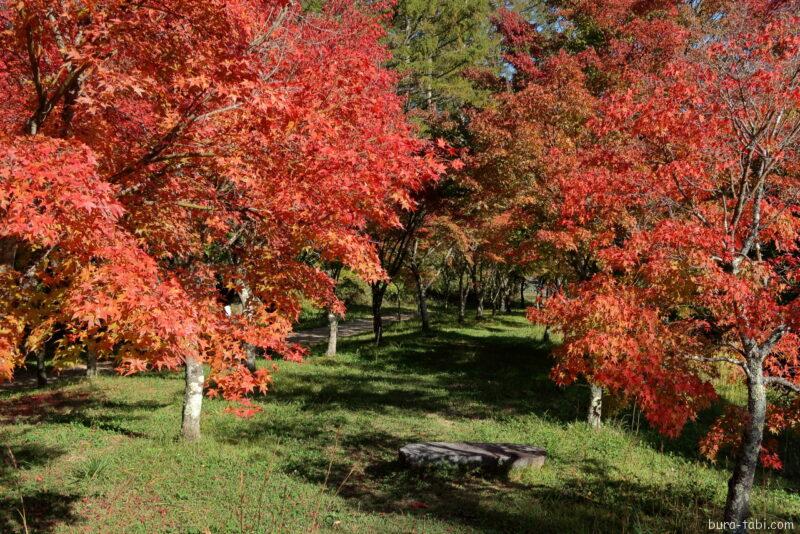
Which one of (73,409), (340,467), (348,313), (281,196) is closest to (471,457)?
(340,467)

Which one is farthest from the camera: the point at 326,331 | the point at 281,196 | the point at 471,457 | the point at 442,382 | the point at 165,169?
the point at 326,331

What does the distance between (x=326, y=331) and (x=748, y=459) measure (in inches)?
1122

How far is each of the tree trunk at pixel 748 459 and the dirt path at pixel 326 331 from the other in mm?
23014

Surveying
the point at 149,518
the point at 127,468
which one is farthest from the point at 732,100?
the point at 127,468

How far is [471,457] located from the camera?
10203 mm

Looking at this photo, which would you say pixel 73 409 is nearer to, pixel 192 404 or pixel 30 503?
pixel 192 404

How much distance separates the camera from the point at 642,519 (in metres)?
7.84

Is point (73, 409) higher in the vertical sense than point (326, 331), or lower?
lower

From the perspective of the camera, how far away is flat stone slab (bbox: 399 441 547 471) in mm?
10125

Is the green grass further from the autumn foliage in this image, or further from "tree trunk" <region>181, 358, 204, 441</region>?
the autumn foliage

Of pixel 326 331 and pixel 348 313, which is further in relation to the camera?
pixel 348 313

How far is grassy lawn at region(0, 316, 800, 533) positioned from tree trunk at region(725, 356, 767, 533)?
0.67 m

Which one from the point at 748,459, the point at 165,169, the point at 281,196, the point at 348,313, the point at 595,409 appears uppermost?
the point at 165,169

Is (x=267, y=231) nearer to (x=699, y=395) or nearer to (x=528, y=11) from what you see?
(x=699, y=395)
